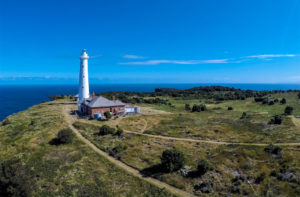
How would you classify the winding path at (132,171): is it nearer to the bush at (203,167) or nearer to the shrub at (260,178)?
the bush at (203,167)

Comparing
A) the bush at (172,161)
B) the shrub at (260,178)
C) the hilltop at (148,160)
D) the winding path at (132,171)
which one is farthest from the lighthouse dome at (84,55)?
the shrub at (260,178)

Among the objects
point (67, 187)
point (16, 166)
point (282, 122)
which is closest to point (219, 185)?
point (67, 187)

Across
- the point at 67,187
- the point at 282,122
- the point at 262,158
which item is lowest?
the point at 67,187

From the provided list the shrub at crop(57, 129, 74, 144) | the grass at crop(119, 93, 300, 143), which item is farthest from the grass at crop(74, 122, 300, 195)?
the grass at crop(119, 93, 300, 143)

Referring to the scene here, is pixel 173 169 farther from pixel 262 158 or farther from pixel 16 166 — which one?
pixel 16 166

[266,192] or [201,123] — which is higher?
[201,123]

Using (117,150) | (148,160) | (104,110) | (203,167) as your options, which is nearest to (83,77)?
(104,110)

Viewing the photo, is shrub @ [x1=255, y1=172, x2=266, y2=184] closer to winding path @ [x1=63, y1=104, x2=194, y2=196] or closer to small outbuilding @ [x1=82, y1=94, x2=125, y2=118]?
winding path @ [x1=63, y1=104, x2=194, y2=196]
